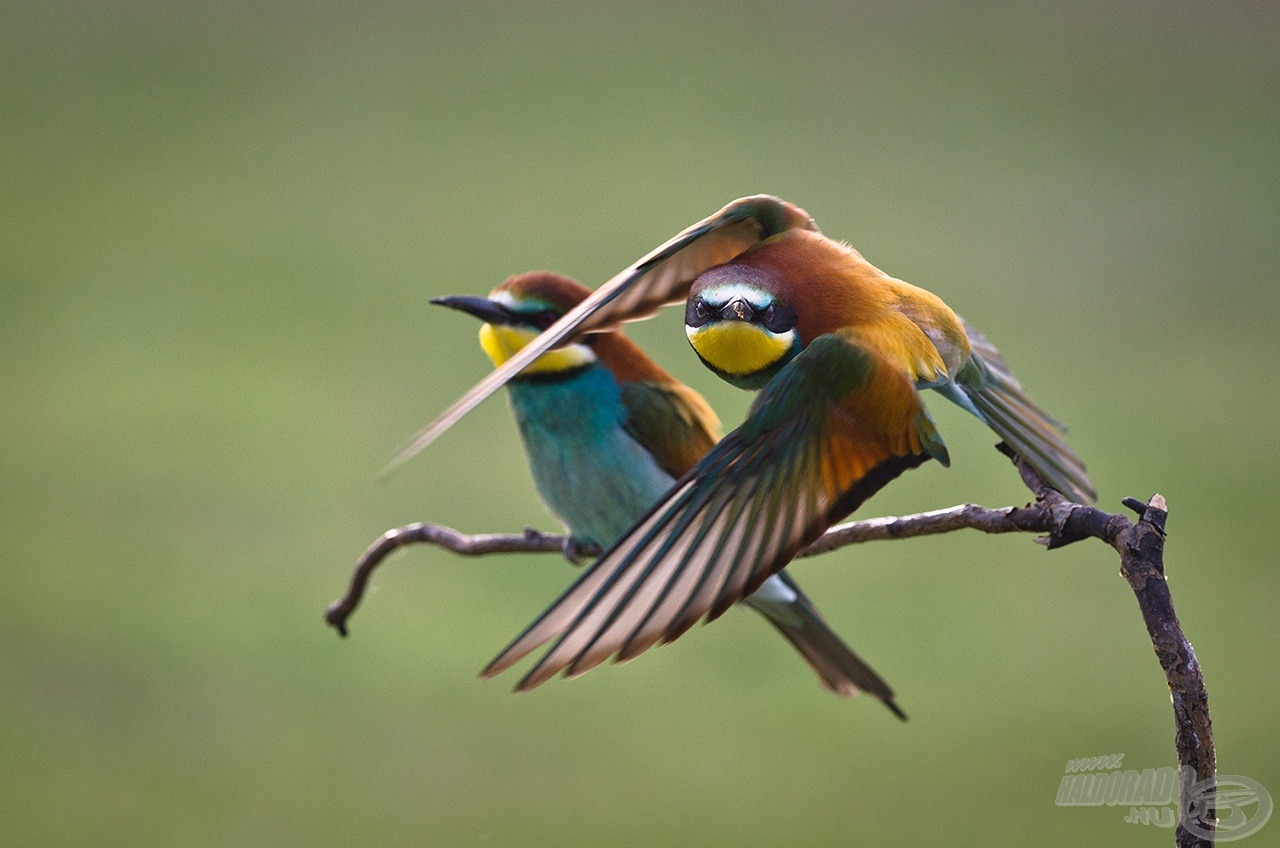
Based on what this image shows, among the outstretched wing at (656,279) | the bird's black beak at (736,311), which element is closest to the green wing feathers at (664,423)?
the outstretched wing at (656,279)

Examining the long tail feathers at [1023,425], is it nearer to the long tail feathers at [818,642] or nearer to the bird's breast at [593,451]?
the long tail feathers at [818,642]

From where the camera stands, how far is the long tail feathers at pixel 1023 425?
81 cm

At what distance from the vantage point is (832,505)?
26.3 inches

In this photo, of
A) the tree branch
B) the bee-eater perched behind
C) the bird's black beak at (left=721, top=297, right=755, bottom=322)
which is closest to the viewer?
the tree branch

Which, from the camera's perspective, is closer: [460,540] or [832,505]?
[832,505]

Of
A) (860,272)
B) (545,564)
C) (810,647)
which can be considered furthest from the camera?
(545,564)

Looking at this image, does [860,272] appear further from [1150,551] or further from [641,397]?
[641,397]

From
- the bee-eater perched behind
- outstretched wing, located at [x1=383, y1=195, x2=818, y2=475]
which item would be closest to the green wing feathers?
the bee-eater perched behind

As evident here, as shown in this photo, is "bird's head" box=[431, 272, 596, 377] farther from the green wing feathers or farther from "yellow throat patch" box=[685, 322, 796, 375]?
"yellow throat patch" box=[685, 322, 796, 375]

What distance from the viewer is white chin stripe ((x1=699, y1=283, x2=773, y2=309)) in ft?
2.26

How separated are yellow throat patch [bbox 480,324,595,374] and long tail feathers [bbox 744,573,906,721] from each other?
12.7 inches

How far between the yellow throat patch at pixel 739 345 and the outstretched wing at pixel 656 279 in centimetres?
8

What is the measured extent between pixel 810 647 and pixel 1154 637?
0.80m

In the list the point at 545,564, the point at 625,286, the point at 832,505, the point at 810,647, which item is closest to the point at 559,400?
the point at 810,647
